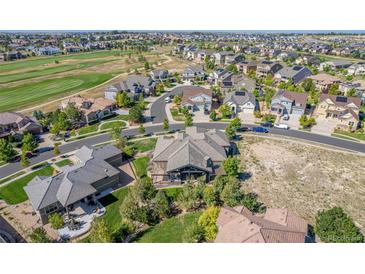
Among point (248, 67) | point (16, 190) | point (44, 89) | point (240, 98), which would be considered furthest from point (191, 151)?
point (248, 67)

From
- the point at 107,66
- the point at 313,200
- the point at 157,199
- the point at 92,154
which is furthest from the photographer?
the point at 107,66

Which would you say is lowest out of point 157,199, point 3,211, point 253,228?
point 3,211

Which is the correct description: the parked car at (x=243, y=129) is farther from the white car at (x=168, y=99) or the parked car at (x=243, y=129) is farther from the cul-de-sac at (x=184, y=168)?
the white car at (x=168, y=99)

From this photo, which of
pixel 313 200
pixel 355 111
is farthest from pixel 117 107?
pixel 355 111

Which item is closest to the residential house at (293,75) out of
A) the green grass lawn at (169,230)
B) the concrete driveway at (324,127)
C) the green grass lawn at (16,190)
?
the concrete driveway at (324,127)

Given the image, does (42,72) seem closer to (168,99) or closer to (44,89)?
(44,89)

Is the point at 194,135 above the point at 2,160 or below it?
above

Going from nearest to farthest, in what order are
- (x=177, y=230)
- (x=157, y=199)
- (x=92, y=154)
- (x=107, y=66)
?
1. (x=177, y=230)
2. (x=157, y=199)
3. (x=92, y=154)
4. (x=107, y=66)

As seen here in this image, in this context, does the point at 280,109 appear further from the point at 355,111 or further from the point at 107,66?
the point at 107,66

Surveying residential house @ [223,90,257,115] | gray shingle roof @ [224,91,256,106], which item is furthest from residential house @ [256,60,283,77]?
residential house @ [223,90,257,115]
